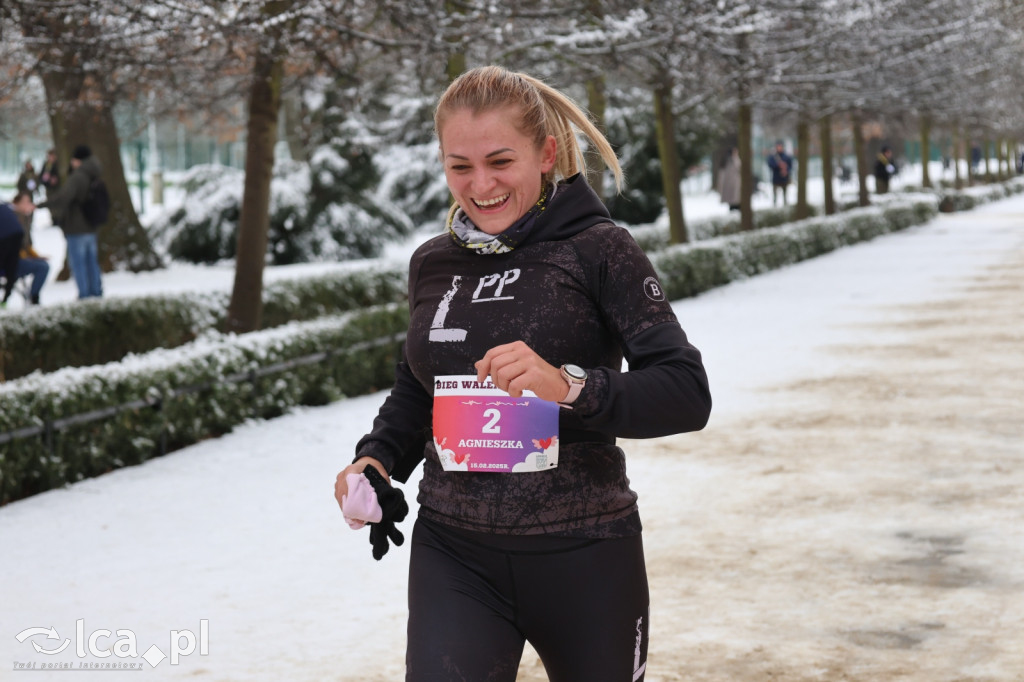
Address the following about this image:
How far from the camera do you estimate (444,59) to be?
12547 millimetres

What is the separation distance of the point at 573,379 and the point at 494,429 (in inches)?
10.4

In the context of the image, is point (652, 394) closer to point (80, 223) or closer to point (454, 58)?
point (454, 58)

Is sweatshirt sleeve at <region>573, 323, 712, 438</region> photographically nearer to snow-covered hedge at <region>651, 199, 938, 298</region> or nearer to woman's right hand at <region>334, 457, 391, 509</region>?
woman's right hand at <region>334, 457, 391, 509</region>

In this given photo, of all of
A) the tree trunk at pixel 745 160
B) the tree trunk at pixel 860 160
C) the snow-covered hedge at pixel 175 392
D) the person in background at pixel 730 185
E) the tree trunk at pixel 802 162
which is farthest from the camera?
the tree trunk at pixel 860 160

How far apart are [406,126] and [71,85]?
1797 cm

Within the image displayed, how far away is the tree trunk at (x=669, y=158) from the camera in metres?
20.1

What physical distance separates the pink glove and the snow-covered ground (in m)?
2.21

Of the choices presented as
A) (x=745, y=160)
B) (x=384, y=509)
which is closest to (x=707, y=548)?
(x=384, y=509)

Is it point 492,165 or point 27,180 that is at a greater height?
point 492,165

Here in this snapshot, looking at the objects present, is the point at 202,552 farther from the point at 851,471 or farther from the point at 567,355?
the point at 567,355

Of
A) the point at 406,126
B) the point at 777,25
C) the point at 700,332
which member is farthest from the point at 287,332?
the point at 406,126

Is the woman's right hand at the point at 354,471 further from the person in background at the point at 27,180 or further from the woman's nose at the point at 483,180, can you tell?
the person in background at the point at 27,180

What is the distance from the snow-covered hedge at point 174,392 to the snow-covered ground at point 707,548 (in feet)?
0.58

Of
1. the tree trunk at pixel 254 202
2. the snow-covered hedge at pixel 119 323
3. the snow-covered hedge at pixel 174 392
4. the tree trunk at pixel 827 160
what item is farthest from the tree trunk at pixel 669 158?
the tree trunk at pixel 827 160
